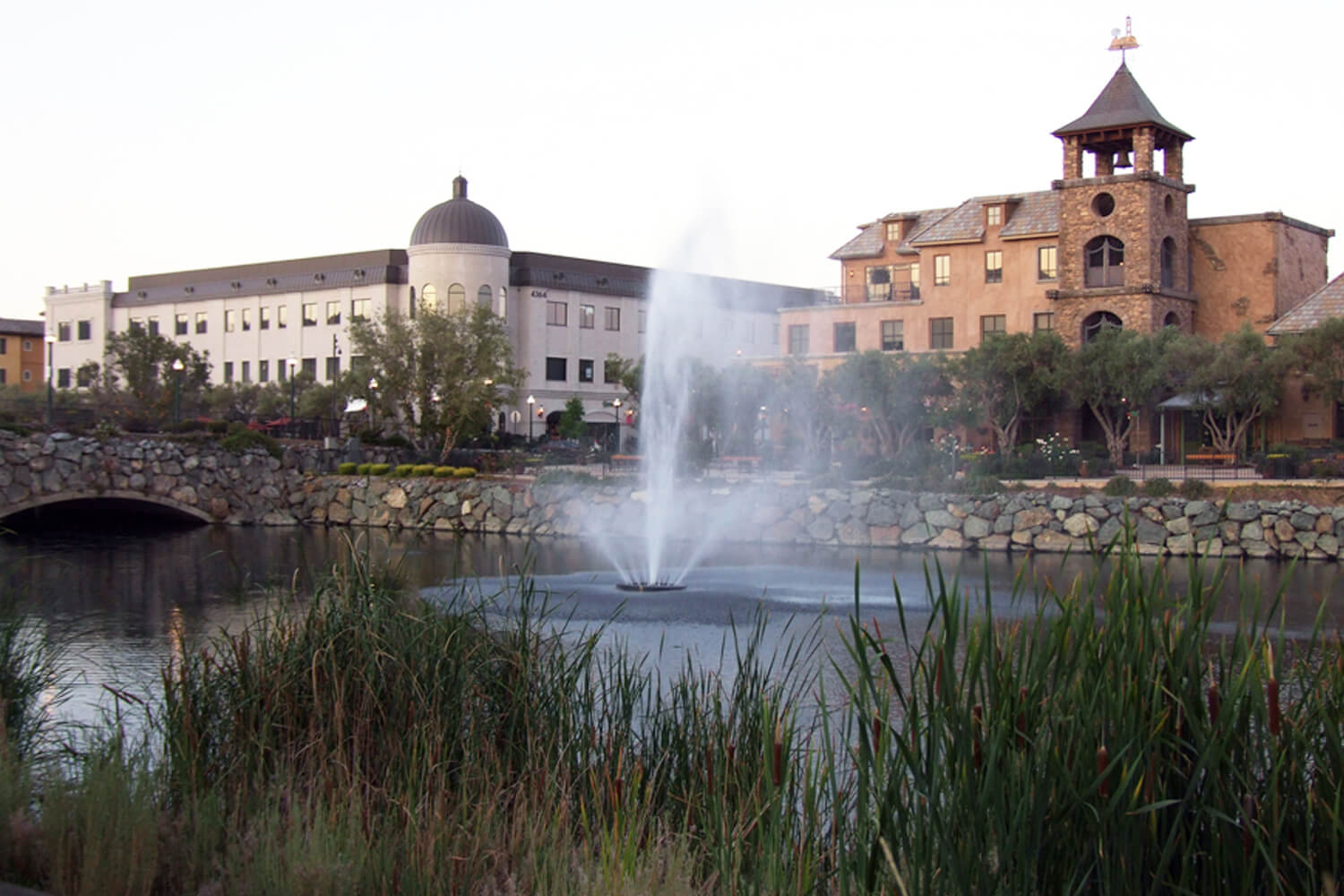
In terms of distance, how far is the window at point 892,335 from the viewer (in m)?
56.5

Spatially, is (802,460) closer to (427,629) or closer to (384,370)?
(384,370)

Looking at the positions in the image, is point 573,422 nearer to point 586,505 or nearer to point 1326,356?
point 586,505

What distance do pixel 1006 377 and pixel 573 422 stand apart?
27.1m

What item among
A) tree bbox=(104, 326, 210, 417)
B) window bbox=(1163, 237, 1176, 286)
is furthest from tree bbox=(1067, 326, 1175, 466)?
tree bbox=(104, 326, 210, 417)

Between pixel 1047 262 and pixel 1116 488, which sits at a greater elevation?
pixel 1047 262

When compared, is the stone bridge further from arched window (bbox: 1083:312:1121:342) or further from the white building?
arched window (bbox: 1083:312:1121:342)

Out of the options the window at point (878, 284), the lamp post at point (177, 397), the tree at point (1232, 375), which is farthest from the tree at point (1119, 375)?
the lamp post at point (177, 397)

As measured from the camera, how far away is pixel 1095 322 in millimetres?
51469

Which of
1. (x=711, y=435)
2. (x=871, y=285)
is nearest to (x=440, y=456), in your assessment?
(x=711, y=435)

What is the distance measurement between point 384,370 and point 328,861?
140 ft

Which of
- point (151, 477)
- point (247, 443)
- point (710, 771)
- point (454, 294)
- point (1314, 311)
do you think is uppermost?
point (454, 294)

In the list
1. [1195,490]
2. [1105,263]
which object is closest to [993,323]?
[1105,263]

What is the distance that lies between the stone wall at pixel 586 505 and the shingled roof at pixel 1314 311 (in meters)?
17.0

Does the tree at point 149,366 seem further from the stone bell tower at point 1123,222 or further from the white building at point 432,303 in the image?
the stone bell tower at point 1123,222
